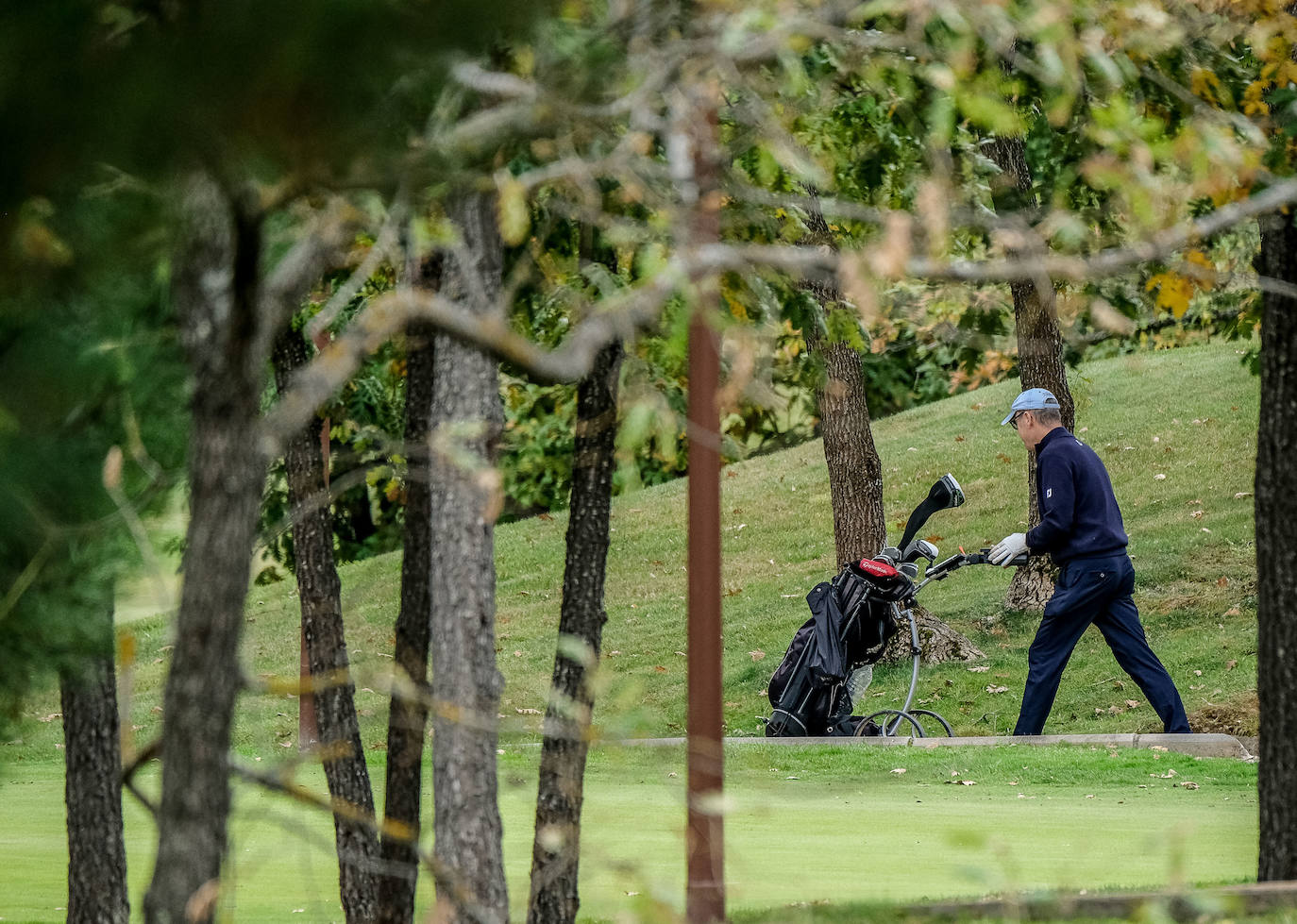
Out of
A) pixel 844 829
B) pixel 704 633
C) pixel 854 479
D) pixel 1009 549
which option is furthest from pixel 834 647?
pixel 704 633

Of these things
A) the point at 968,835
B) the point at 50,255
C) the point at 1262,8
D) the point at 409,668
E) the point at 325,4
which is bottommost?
the point at 968,835

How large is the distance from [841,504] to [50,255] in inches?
440

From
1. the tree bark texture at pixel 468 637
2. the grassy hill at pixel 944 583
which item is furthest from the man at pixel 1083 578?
the tree bark texture at pixel 468 637

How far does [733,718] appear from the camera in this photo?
47.3ft

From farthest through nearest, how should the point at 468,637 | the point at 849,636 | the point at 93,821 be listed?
the point at 849,636 → the point at 93,821 → the point at 468,637

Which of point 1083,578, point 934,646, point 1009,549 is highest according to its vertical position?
point 1009,549

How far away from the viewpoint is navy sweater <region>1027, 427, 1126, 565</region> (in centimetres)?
1021

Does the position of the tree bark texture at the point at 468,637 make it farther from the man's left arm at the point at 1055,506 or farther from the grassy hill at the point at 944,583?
the grassy hill at the point at 944,583

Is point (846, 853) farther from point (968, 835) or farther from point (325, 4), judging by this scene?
point (325, 4)

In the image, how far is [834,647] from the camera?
35.1ft

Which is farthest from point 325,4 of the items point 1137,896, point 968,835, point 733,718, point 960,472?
point 960,472

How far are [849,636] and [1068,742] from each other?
5.05 feet

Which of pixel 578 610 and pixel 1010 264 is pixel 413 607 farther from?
pixel 1010 264

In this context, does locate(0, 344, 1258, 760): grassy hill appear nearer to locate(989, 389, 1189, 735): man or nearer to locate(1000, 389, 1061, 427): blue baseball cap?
locate(989, 389, 1189, 735): man
